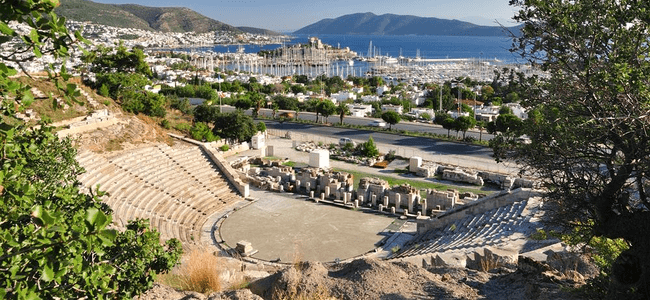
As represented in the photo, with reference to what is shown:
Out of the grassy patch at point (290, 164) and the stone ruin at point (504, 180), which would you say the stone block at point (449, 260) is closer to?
the stone ruin at point (504, 180)

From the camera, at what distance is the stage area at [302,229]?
62.6ft

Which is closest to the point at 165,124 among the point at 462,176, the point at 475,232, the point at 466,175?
the point at 462,176

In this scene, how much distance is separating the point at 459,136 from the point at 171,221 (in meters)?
30.9

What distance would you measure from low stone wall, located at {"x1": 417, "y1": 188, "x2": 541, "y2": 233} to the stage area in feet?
6.98

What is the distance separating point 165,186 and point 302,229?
307 inches

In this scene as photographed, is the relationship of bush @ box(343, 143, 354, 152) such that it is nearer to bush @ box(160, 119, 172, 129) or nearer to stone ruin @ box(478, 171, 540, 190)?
stone ruin @ box(478, 171, 540, 190)

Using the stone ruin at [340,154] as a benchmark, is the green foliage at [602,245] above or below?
above

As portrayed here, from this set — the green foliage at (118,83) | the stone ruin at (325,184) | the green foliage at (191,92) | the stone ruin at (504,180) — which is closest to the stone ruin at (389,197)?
the stone ruin at (325,184)

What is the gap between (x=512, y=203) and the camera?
2005 cm

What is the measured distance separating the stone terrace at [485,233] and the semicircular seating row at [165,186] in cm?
971

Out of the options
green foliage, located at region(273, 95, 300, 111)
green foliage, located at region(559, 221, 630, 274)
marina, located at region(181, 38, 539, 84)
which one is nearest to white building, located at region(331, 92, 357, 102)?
green foliage, located at region(273, 95, 300, 111)

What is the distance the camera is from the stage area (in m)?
19.1

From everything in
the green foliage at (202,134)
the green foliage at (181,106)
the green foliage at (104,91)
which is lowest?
the green foliage at (202,134)

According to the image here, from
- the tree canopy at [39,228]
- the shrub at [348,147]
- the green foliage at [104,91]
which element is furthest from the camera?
the shrub at [348,147]
